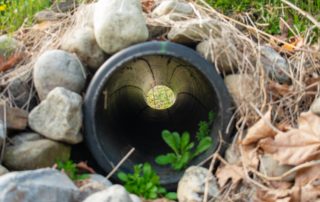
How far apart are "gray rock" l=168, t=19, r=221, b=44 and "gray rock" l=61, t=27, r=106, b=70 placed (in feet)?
1.46

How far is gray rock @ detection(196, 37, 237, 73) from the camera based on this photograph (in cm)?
381

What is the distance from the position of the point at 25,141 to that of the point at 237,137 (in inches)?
46.1

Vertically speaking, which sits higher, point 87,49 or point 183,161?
point 87,49

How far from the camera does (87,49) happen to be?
3988mm

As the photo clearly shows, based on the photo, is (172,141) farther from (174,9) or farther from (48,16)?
(48,16)

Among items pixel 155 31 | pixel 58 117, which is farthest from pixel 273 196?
pixel 155 31

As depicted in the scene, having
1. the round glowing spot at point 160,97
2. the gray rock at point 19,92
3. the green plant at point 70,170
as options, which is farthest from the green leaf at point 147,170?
the round glowing spot at point 160,97

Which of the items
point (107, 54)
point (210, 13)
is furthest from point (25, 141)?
point (210, 13)

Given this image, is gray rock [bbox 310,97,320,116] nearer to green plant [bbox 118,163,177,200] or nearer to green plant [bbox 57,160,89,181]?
green plant [bbox 118,163,177,200]

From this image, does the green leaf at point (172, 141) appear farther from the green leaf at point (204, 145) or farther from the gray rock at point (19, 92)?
the gray rock at point (19, 92)

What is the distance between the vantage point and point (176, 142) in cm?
401

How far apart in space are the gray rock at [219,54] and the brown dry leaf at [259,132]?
465 millimetres

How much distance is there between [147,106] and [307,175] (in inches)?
73.7

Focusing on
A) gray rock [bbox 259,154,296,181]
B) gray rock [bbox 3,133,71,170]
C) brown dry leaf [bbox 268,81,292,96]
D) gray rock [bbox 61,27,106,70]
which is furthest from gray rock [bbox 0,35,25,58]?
gray rock [bbox 259,154,296,181]
